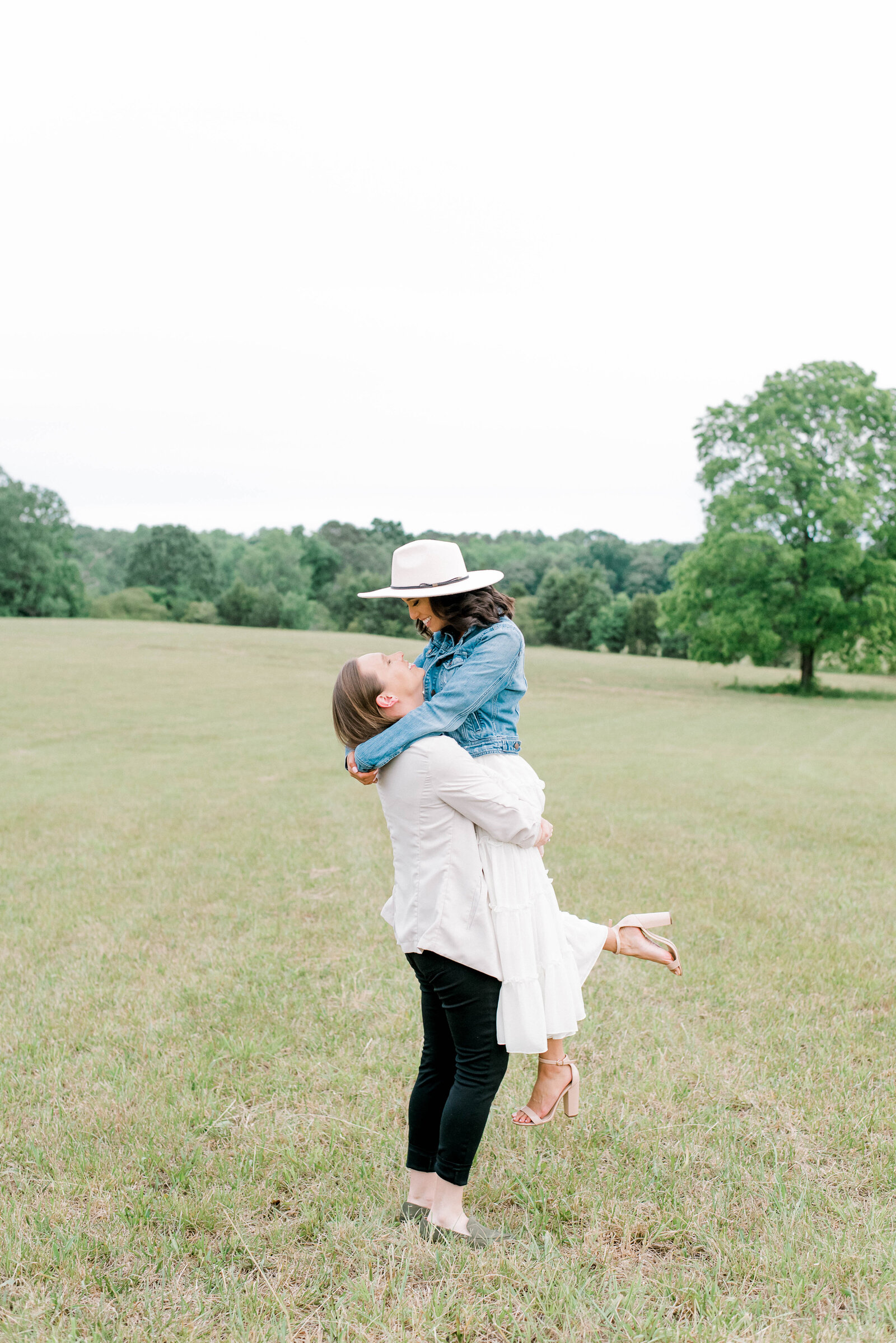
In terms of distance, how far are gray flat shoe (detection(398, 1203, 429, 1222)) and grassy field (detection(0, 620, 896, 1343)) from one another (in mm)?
64

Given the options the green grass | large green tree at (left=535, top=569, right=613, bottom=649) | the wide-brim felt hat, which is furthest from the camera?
large green tree at (left=535, top=569, right=613, bottom=649)

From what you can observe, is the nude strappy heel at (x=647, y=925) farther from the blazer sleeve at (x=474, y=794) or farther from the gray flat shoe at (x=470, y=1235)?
the gray flat shoe at (x=470, y=1235)

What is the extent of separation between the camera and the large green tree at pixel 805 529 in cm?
3234

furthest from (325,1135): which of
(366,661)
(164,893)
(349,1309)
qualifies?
(164,893)

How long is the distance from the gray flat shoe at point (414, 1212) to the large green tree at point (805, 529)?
104 feet

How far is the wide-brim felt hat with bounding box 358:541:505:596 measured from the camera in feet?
9.34

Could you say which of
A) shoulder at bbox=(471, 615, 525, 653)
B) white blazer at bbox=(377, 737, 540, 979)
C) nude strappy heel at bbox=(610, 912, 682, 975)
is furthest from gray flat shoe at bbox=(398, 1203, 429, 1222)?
shoulder at bbox=(471, 615, 525, 653)

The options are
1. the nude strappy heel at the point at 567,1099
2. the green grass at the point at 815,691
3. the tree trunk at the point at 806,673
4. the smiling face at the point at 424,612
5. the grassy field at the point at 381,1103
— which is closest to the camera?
the grassy field at the point at 381,1103

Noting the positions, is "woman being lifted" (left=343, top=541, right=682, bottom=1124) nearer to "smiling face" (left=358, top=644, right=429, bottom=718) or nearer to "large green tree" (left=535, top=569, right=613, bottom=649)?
"smiling face" (left=358, top=644, right=429, bottom=718)

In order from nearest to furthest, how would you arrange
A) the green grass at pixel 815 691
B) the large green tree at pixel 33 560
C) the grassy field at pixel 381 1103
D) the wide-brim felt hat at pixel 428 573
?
the grassy field at pixel 381 1103
the wide-brim felt hat at pixel 428 573
the green grass at pixel 815 691
the large green tree at pixel 33 560

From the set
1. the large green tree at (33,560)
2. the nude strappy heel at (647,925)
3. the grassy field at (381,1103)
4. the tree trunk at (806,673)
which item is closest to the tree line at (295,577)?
the large green tree at (33,560)

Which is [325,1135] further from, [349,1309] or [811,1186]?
[811,1186]

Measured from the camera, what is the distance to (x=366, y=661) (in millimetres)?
2887

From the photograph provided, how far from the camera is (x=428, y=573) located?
2.86 metres
